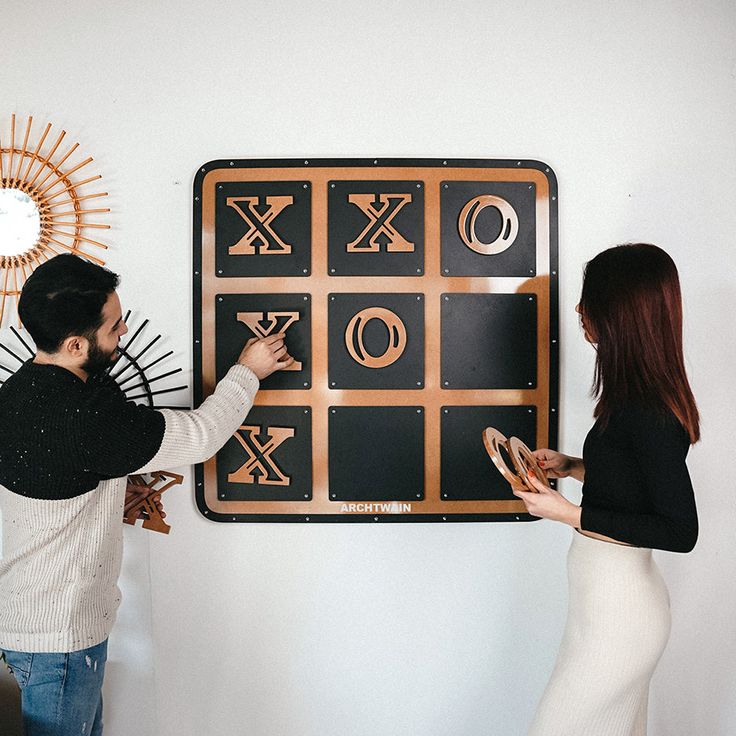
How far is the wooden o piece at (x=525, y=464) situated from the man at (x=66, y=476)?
0.70m

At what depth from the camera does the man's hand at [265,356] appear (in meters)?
1.62

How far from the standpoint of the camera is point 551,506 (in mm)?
1282

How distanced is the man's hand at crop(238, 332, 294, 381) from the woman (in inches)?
28.3

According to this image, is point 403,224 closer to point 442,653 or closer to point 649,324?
point 649,324

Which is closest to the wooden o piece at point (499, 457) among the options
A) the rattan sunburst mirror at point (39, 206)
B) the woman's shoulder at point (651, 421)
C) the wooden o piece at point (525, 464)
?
the wooden o piece at point (525, 464)

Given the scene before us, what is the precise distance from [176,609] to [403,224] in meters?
1.26

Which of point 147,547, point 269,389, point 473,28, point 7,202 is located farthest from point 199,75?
point 147,547

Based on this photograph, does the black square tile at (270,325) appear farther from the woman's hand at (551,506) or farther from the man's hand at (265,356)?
the woman's hand at (551,506)

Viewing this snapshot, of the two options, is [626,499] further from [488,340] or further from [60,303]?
[60,303]

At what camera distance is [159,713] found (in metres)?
1.77

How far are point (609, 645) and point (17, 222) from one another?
182cm

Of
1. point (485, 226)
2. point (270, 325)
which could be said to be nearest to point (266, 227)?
point (270, 325)

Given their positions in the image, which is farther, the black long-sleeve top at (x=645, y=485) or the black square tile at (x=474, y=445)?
the black square tile at (x=474, y=445)

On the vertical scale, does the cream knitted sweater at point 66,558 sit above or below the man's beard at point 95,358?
below
